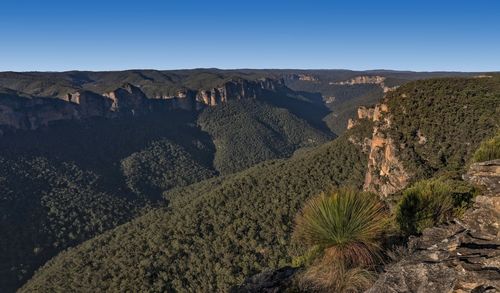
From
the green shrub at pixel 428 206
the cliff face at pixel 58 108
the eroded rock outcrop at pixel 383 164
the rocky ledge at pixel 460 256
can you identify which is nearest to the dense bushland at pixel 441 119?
the eroded rock outcrop at pixel 383 164

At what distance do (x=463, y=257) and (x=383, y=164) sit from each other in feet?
161

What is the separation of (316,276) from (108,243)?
65.5m

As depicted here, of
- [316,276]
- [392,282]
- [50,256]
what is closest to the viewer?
[392,282]

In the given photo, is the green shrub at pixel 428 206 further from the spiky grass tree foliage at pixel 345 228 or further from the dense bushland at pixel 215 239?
the dense bushland at pixel 215 239

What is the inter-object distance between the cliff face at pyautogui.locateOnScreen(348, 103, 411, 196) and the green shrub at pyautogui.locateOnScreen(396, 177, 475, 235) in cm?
3580

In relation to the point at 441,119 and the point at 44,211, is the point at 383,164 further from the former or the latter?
the point at 44,211

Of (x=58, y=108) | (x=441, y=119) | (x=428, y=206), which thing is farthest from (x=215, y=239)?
(x=58, y=108)

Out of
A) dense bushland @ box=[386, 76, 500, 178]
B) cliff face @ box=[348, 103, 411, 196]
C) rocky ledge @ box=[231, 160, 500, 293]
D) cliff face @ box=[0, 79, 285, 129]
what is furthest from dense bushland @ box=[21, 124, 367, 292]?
cliff face @ box=[0, 79, 285, 129]

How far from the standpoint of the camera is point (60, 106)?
6339 inches

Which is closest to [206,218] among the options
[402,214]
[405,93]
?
[405,93]

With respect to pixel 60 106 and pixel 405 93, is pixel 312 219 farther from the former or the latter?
pixel 60 106

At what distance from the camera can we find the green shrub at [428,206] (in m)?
11.8

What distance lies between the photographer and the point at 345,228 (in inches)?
391

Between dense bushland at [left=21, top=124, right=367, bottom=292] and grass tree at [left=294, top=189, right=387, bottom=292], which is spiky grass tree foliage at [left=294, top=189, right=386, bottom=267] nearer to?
grass tree at [left=294, top=189, right=387, bottom=292]
